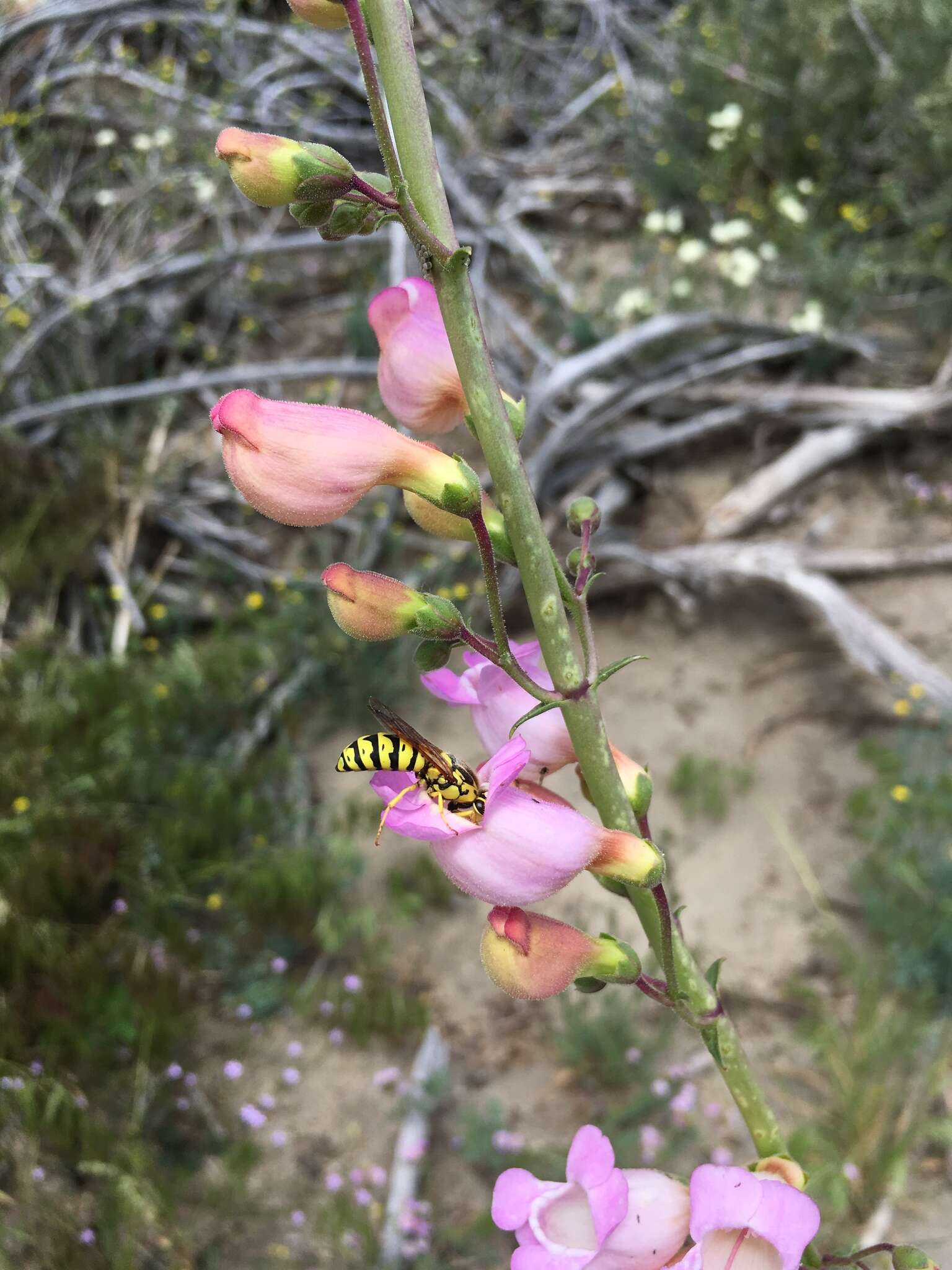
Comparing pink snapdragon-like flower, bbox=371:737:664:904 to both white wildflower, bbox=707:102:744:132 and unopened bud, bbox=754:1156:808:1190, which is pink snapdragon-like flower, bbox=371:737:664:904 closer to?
unopened bud, bbox=754:1156:808:1190

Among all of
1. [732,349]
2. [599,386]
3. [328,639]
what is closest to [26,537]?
[328,639]

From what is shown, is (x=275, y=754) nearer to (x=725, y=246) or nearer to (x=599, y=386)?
(x=599, y=386)

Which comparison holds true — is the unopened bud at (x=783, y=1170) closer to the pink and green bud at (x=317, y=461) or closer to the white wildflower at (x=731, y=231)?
the pink and green bud at (x=317, y=461)

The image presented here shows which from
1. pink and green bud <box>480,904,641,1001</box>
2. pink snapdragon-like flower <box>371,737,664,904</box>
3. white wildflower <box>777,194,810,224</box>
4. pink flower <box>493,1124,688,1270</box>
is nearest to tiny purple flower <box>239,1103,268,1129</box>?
pink flower <box>493,1124,688,1270</box>

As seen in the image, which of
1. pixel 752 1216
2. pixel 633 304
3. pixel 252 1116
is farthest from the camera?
pixel 633 304

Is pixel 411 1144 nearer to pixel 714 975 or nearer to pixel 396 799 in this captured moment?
pixel 714 975

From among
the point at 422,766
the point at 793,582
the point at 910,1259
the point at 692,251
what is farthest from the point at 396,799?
the point at 692,251
